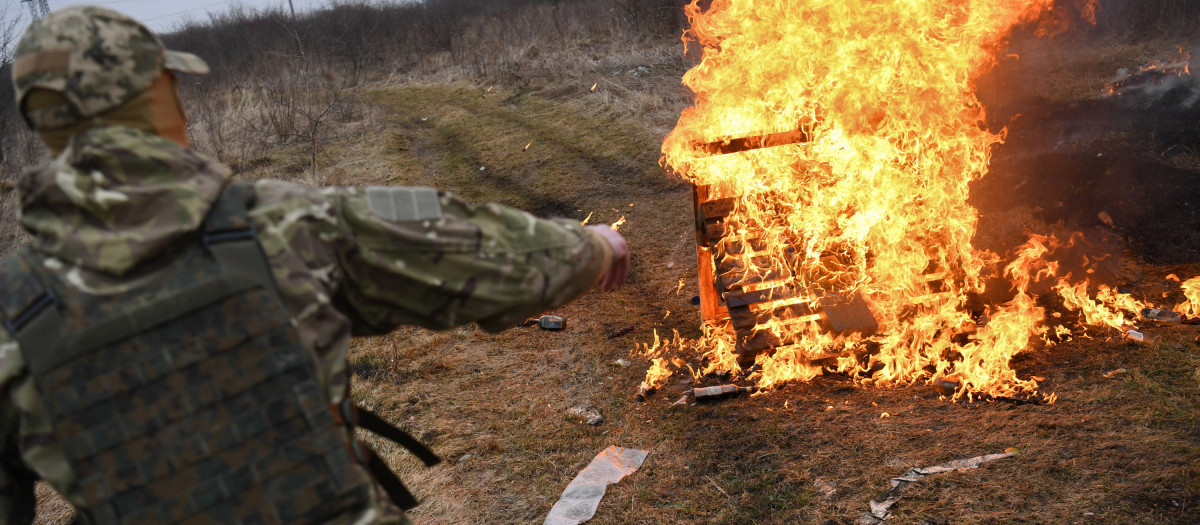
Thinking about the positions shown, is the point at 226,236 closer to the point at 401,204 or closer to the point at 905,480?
the point at 401,204

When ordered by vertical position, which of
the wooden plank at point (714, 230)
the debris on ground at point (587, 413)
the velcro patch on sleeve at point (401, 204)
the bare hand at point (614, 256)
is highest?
the velcro patch on sleeve at point (401, 204)

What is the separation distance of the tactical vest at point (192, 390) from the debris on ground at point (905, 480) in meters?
2.73

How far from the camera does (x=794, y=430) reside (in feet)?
14.1

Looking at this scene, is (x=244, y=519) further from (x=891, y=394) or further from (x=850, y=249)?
(x=850, y=249)

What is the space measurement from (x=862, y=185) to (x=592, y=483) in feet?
9.80

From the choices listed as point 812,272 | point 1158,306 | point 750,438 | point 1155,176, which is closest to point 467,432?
point 750,438

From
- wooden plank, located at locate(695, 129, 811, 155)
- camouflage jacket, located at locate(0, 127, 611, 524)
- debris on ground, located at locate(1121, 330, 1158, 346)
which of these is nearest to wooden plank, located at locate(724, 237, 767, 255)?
wooden plank, located at locate(695, 129, 811, 155)

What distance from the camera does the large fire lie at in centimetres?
502

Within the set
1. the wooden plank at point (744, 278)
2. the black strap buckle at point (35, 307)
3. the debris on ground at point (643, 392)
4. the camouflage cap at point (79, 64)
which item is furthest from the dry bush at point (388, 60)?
the black strap buckle at point (35, 307)

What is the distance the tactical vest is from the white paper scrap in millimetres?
2367

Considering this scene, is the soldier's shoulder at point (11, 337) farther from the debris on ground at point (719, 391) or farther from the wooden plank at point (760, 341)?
the wooden plank at point (760, 341)

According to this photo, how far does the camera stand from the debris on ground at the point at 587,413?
187 inches

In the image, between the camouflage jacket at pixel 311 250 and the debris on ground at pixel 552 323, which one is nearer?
the camouflage jacket at pixel 311 250

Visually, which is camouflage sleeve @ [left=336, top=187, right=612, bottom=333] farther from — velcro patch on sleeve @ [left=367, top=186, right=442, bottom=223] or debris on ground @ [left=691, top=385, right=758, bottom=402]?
debris on ground @ [left=691, top=385, right=758, bottom=402]
